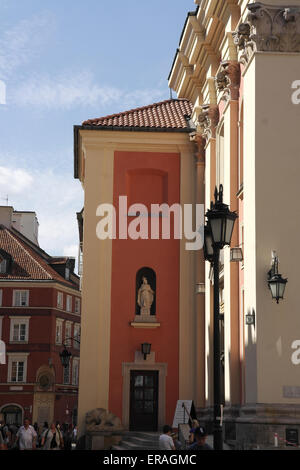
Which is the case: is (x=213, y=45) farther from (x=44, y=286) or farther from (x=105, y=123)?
(x=44, y=286)

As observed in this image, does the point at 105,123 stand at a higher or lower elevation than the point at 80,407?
higher

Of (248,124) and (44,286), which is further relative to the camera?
(44,286)

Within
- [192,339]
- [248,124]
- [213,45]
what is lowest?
[192,339]

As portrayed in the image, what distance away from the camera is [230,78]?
70.2 feet

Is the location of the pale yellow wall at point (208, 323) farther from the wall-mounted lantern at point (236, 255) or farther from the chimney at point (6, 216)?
the chimney at point (6, 216)

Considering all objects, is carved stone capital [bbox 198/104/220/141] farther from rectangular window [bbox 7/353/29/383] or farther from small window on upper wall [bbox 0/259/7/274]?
small window on upper wall [bbox 0/259/7/274]

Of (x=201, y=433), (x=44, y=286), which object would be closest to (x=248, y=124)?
(x=201, y=433)

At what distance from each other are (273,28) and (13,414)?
42256 millimetres

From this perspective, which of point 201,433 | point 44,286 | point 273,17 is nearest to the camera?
point 201,433

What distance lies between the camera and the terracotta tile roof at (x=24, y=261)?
59.7 meters

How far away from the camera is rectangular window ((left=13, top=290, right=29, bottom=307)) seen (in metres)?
58.7

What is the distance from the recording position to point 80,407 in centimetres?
2514

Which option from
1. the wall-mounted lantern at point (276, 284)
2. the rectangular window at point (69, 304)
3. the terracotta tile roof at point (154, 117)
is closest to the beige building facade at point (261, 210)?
the wall-mounted lantern at point (276, 284)

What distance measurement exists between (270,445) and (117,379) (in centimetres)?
941
